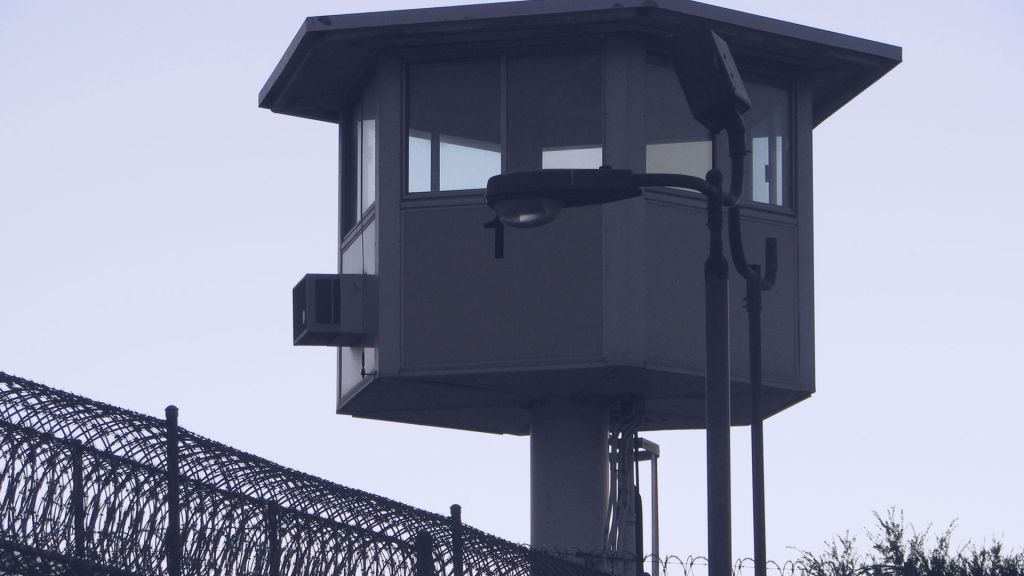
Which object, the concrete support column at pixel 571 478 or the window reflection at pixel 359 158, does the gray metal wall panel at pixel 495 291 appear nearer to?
the window reflection at pixel 359 158

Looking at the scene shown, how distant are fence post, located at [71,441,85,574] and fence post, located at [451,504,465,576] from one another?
9.24 ft

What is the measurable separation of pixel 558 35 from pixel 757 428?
4.93m

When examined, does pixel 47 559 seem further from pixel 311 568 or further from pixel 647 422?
pixel 647 422

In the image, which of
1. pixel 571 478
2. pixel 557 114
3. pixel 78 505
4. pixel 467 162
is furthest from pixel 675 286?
pixel 78 505

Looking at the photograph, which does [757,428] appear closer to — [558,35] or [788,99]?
[558,35]

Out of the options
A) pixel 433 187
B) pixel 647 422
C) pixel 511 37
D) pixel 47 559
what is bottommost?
pixel 47 559

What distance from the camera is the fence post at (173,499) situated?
9.18m

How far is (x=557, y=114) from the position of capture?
18875mm

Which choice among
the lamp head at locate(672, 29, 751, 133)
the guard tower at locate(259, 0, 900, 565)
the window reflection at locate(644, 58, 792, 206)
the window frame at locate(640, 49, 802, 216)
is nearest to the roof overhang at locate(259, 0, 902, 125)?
the guard tower at locate(259, 0, 900, 565)

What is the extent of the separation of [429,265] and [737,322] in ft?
9.75

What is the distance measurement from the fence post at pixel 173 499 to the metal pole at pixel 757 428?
596cm

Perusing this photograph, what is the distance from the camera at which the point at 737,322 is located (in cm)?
1886

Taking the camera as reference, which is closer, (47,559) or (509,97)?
(47,559)

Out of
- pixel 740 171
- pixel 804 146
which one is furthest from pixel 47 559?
pixel 804 146
